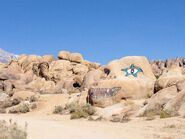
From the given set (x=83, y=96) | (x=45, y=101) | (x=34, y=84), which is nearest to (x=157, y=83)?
(x=83, y=96)

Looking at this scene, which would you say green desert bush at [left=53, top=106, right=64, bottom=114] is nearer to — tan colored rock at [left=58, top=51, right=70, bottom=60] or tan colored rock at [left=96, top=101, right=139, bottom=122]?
tan colored rock at [left=96, top=101, right=139, bottom=122]

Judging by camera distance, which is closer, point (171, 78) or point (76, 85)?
point (171, 78)

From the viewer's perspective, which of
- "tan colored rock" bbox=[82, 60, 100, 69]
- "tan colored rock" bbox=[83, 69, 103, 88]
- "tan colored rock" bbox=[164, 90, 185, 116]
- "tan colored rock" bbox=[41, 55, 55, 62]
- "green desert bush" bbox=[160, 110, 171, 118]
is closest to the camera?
"green desert bush" bbox=[160, 110, 171, 118]

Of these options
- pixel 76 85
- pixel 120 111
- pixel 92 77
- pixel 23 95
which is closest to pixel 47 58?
pixel 76 85

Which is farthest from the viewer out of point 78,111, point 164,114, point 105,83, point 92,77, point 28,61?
point 28,61

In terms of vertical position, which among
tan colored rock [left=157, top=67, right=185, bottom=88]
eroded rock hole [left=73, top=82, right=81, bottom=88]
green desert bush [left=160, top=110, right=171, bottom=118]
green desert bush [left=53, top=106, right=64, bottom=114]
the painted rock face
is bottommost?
green desert bush [left=160, top=110, right=171, bottom=118]

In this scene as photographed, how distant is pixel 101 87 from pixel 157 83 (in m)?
5.59

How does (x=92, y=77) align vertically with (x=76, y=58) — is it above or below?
below

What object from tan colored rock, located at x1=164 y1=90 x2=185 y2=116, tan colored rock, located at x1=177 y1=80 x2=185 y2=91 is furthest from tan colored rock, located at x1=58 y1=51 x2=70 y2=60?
tan colored rock, located at x1=164 y1=90 x2=185 y2=116

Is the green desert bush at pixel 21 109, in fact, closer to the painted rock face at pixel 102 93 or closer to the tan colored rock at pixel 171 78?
the painted rock face at pixel 102 93

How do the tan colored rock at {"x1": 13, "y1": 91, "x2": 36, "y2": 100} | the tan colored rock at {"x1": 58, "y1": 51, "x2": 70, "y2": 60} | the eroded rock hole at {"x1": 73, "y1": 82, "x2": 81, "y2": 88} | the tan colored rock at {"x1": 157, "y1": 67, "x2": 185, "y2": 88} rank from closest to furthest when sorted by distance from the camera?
the tan colored rock at {"x1": 157, "y1": 67, "x2": 185, "y2": 88}, the tan colored rock at {"x1": 13, "y1": 91, "x2": 36, "y2": 100}, the eroded rock hole at {"x1": 73, "y1": 82, "x2": 81, "y2": 88}, the tan colored rock at {"x1": 58, "y1": 51, "x2": 70, "y2": 60}

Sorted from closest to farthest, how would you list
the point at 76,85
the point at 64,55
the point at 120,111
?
the point at 120,111 < the point at 76,85 < the point at 64,55

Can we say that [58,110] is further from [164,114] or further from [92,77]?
[92,77]

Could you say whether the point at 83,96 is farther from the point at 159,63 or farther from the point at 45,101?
the point at 159,63
